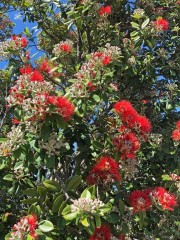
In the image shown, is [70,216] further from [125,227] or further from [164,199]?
[164,199]

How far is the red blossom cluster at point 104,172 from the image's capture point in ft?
9.46

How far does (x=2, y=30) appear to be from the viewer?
7348mm

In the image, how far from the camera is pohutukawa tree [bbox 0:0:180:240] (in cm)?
260

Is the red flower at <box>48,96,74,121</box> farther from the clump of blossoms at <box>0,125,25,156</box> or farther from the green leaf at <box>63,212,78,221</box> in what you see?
the green leaf at <box>63,212,78,221</box>

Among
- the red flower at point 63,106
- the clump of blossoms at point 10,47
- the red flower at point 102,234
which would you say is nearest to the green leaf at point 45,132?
the red flower at point 63,106

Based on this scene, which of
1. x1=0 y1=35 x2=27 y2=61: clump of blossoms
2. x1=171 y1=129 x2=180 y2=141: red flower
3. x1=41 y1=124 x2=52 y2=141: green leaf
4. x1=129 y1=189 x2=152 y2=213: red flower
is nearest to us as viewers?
x1=41 y1=124 x2=52 y2=141: green leaf

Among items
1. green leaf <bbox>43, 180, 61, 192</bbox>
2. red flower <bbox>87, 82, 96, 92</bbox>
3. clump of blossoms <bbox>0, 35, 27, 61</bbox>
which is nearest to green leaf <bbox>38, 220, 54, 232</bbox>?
green leaf <bbox>43, 180, 61, 192</bbox>

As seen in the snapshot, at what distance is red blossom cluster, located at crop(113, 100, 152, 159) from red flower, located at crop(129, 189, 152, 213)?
283mm

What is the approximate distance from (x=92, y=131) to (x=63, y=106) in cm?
92

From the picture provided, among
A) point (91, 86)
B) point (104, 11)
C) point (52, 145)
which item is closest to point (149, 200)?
point (52, 145)

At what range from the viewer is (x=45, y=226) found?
8.01 feet

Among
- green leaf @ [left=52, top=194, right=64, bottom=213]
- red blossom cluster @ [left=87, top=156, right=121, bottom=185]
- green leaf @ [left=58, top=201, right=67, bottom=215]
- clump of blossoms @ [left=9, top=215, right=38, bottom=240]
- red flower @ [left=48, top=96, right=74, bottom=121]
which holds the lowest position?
clump of blossoms @ [left=9, top=215, right=38, bottom=240]

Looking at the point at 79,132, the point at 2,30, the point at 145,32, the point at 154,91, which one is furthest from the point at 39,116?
the point at 2,30

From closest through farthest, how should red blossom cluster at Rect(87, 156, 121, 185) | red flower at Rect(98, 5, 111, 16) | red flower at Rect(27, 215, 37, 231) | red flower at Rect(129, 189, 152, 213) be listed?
1. red flower at Rect(27, 215, 37, 231)
2. red flower at Rect(129, 189, 152, 213)
3. red blossom cluster at Rect(87, 156, 121, 185)
4. red flower at Rect(98, 5, 111, 16)
